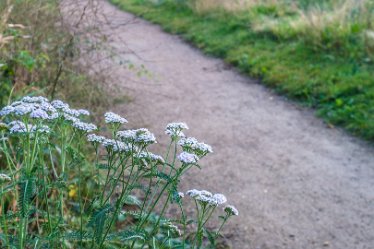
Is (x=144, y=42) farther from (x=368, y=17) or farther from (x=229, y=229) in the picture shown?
(x=229, y=229)

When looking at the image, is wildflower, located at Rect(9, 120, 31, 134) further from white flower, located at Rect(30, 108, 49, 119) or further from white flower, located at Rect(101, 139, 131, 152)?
white flower, located at Rect(101, 139, 131, 152)

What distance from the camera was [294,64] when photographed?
912 centimetres

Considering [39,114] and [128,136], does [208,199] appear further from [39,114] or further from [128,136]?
[39,114]

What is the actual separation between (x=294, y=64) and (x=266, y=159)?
3.41 m

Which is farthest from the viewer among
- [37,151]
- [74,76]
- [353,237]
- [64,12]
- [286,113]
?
[286,113]

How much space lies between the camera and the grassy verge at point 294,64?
7.30 m

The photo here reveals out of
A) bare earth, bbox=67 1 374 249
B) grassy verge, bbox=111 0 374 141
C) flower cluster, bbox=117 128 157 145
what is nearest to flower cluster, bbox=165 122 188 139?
flower cluster, bbox=117 128 157 145

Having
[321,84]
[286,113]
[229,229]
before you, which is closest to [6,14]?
[229,229]

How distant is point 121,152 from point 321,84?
616 cm

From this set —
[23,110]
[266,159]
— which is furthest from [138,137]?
[266,159]

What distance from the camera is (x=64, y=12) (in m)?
5.85

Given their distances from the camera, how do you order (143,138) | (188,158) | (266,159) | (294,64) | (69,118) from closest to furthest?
1. (188,158)
2. (143,138)
3. (69,118)
4. (266,159)
5. (294,64)

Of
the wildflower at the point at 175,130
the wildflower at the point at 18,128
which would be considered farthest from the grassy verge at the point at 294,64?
the wildflower at the point at 18,128

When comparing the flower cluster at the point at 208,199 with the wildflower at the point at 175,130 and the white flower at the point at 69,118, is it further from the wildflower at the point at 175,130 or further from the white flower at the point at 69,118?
the white flower at the point at 69,118
